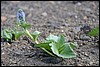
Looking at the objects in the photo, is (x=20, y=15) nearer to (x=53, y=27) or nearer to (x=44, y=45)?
(x=44, y=45)

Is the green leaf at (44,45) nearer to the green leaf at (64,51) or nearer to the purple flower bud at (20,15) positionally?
the green leaf at (64,51)

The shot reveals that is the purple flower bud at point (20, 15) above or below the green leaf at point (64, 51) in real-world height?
above

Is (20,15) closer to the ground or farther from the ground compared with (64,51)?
farther from the ground

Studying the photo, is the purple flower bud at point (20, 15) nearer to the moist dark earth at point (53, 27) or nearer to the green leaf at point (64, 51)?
the moist dark earth at point (53, 27)

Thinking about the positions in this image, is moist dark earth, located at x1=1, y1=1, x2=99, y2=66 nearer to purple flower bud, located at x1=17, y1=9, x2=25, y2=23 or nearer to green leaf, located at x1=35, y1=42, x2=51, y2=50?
green leaf, located at x1=35, y1=42, x2=51, y2=50

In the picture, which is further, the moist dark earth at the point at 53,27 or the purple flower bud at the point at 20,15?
the purple flower bud at the point at 20,15

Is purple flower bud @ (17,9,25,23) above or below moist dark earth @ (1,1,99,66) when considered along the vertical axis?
above

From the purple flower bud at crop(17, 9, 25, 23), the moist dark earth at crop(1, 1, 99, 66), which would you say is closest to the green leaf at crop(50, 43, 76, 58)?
the moist dark earth at crop(1, 1, 99, 66)

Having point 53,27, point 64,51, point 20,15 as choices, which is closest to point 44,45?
point 64,51

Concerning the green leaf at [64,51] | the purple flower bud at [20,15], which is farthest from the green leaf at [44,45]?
the purple flower bud at [20,15]
